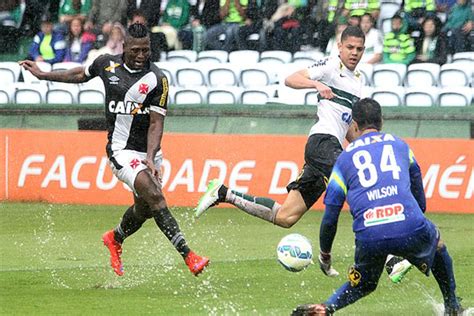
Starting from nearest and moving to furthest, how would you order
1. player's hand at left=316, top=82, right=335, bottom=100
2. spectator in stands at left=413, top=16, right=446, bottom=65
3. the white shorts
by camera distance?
player's hand at left=316, top=82, right=335, bottom=100 → the white shorts → spectator in stands at left=413, top=16, right=446, bottom=65

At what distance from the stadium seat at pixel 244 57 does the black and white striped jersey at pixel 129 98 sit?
9.67 metres

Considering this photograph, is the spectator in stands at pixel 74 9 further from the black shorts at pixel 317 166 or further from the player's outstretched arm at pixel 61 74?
the black shorts at pixel 317 166

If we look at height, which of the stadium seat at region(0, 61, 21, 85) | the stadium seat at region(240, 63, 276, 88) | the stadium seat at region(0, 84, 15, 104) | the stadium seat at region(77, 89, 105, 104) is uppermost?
the stadium seat at region(240, 63, 276, 88)

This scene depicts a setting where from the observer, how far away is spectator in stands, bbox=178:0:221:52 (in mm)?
21984

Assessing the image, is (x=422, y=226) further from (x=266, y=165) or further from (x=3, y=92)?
(x=3, y=92)

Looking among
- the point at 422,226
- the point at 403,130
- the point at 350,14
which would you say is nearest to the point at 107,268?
the point at 422,226

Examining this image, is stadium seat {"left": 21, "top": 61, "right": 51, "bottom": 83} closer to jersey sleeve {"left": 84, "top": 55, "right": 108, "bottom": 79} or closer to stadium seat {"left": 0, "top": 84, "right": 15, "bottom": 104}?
stadium seat {"left": 0, "top": 84, "right": 15, "bottom": 104}

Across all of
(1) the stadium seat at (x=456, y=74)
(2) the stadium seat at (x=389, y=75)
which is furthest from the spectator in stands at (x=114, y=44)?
(1) the stadium seat at (x=456, y=74)

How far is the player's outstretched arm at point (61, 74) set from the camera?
1145cm

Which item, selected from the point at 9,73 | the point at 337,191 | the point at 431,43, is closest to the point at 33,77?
the point at 9,73

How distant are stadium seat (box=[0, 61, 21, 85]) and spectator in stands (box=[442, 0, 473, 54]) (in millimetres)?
7620

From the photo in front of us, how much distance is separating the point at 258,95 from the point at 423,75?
2.66 m

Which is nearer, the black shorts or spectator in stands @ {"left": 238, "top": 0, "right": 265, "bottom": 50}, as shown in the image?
the black shorts

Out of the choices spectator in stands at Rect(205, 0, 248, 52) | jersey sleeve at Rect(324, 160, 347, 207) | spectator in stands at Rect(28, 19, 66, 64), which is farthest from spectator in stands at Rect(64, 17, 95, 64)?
jersey sleeve at Rect(324, 160, 347, 207)
